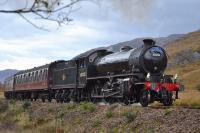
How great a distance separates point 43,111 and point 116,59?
6.57m

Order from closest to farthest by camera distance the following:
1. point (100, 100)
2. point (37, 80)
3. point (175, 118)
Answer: point (175, 118), point (100, 100), point (37, 80)

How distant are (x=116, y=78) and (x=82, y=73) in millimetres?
5273

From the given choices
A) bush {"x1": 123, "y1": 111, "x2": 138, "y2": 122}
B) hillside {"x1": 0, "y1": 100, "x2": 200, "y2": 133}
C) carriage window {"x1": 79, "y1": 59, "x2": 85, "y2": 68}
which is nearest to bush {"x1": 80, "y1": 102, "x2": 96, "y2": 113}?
hillside {"x1": 0, "y1": 100, "x2": 200, "y2": 133}

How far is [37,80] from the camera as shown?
Answer: 1706 inches

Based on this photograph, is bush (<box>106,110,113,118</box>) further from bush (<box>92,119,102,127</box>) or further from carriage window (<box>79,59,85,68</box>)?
carriage window (<box>79,59,85,68</box>)

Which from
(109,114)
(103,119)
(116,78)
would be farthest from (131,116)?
(116,78)

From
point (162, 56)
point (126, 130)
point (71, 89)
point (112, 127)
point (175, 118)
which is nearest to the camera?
point (175, 118)

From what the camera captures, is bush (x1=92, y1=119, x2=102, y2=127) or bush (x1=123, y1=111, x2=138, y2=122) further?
bush (x1=92, y1=119, x2=102, y2=127)

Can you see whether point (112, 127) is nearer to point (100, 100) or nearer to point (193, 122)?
point (193, 122)

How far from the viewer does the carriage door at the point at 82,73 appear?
30.4 m

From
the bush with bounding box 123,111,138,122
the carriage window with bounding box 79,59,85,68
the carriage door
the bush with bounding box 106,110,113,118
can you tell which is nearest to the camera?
the bush with bounding box 123,111,138,122

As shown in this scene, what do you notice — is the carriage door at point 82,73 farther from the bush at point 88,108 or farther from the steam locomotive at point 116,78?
the bush at point 88,108

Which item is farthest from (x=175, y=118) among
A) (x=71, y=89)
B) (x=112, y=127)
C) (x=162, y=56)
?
(x=71, y=89)

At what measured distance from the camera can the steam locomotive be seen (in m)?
23.5
